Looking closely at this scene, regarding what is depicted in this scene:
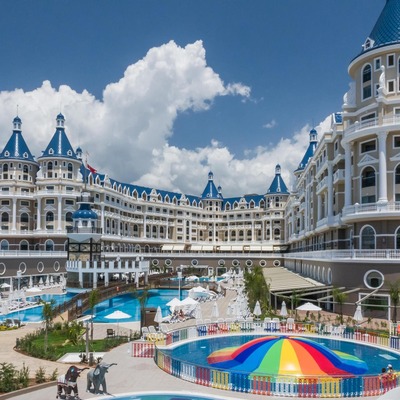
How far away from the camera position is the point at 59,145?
248 ft

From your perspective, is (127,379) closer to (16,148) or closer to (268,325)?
(268,325)

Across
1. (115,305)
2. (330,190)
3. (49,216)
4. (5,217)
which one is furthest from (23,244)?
(330,190)

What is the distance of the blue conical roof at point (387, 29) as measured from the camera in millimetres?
38438

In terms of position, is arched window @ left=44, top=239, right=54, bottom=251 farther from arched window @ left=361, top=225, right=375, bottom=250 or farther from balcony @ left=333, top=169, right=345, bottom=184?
arched window @ left=361, top=225, right=375, bottom=250

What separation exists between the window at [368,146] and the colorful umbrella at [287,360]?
73.1 ft

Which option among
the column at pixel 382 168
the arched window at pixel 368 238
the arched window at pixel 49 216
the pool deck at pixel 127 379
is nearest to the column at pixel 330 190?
the arched window at pixel 368 238

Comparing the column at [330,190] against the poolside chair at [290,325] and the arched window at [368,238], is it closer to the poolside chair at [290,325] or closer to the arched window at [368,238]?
the arched window at [368,238]

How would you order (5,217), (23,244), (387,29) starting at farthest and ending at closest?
(5,217) → (23,244) → (387,29)

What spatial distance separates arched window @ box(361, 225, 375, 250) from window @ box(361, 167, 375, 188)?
388 centimetres

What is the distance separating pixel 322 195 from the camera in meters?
52.8

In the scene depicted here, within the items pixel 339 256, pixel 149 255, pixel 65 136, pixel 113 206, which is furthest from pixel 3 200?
pixel 339 256

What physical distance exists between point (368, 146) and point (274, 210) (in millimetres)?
68322

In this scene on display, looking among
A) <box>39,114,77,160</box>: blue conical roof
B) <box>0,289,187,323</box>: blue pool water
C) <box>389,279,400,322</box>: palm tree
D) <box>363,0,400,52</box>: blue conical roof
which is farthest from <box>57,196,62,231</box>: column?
<box>389,279,400,322</box>: palm tree

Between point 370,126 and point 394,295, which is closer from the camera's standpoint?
point 394,295
